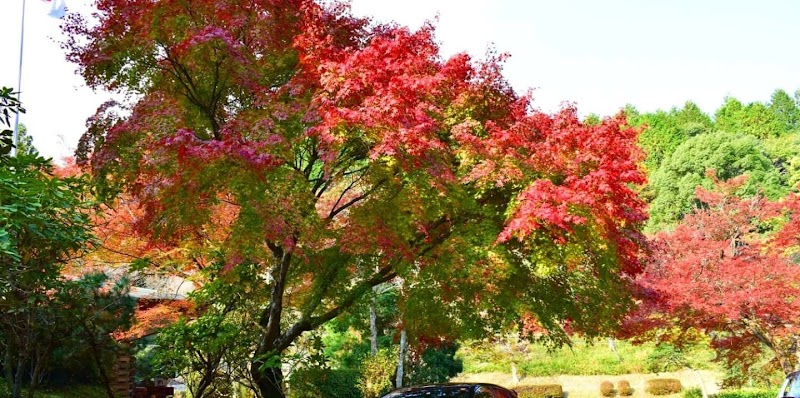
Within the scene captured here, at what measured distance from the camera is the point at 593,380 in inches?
949

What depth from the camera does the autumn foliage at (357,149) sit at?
7.36 metres

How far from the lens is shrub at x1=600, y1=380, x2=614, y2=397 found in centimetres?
2258

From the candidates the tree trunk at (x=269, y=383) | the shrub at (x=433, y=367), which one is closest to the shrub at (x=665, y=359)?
the shrub at (x=433, y=367)

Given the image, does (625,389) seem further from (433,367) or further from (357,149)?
(357,149)

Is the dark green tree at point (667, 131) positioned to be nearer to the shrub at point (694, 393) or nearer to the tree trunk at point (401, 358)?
the shrub at point (694, 393)

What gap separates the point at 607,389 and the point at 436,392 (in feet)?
62.3

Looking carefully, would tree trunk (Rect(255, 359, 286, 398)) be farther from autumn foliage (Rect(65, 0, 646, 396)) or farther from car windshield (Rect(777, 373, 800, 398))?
car windshield (Rect(777, 373, 800, 398))

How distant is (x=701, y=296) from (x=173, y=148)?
1078cm

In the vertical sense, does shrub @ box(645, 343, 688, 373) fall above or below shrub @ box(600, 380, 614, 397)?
above

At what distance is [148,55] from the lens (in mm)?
8234

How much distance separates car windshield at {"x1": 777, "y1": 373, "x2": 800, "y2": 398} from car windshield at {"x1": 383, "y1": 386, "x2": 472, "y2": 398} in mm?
2775

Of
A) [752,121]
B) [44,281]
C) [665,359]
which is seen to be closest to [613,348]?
[665,359]

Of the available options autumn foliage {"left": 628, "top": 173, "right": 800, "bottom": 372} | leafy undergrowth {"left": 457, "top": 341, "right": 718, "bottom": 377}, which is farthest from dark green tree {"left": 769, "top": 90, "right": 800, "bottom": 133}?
autumn foliage {"left": 628, "top": 173, "right": 800, "bottom": 372}

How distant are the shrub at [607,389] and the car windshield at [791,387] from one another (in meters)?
17.8
